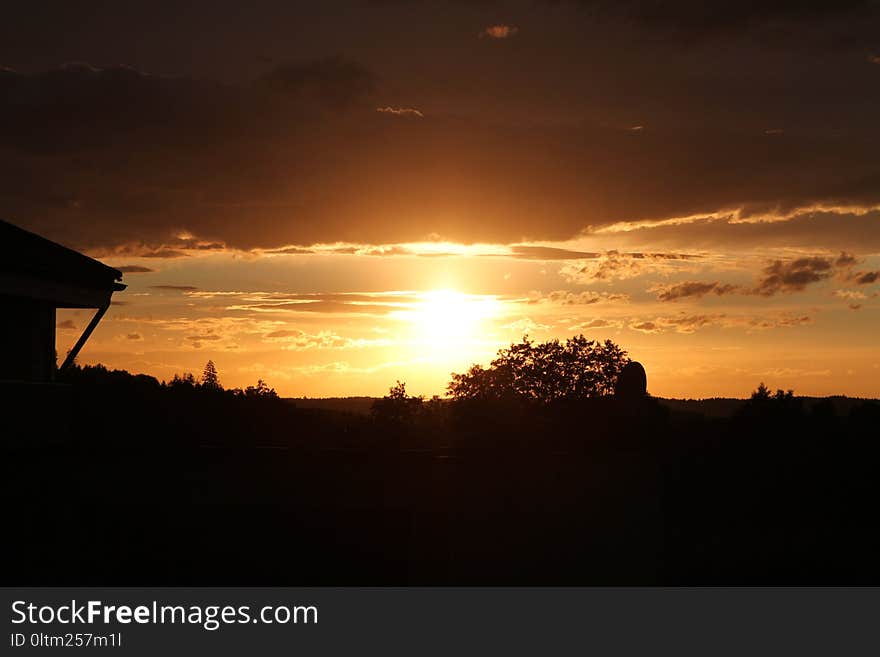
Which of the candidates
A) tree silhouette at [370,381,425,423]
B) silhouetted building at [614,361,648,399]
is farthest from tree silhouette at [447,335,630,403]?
silhouetted building at [614,361,648,399]

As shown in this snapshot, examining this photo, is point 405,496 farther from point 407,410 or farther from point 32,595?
point 407,410

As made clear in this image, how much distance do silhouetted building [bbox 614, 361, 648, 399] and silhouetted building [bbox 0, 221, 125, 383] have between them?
1171 cm

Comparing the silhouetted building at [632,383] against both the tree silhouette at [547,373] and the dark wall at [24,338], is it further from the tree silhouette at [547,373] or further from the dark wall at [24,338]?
the tree silhouette at [547,373]

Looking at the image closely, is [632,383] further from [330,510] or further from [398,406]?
[398,406]

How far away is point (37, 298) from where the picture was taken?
17531 millimetres

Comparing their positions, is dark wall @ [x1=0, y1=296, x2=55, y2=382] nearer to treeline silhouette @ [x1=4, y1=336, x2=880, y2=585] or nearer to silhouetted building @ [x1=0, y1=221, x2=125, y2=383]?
silhouetted building @ [x1=0, y1=221, x2=125, y2=383]

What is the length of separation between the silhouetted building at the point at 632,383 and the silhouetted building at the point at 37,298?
11.7 m

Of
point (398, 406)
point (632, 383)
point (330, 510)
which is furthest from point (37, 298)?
point (398, 406)

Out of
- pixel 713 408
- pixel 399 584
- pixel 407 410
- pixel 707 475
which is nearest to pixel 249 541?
pixel 399 584

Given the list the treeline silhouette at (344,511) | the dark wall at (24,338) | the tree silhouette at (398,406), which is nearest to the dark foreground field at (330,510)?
the treeline silhouette at (344,511)

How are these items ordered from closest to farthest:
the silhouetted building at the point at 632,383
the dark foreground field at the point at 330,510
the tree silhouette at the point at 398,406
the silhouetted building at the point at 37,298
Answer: the dark foreground field at the point at 330,510, the silhouetted building at the point at 37,298, the silhouetted building at the point at 632,383, the tree silhouette at the point at 398,406

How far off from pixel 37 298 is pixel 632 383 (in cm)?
1337

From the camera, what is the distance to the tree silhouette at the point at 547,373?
254ft

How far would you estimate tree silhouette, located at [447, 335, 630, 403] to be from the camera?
77.4 metres
